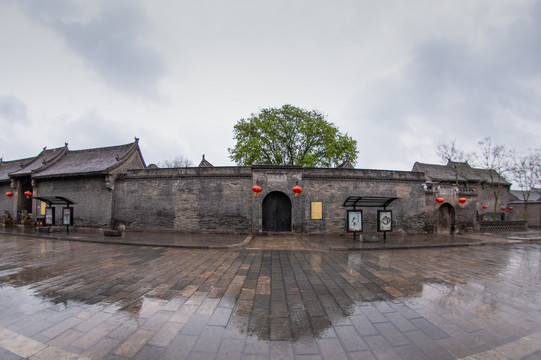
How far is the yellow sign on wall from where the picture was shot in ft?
47.3

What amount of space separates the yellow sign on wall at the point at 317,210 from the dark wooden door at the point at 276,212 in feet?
5.44

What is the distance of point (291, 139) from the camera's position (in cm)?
2486

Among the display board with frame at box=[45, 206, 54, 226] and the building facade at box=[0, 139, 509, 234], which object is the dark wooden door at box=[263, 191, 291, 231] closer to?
the building facade at box=[0, 139, 509, 234]

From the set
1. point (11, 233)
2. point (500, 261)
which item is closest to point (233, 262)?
point (500, 261)

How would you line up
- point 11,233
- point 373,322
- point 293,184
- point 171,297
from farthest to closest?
point 293,184
point 11,233
point 171,297
point 373,322

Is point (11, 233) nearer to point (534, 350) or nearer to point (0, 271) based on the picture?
point (0, 271)

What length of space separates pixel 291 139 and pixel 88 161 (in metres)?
19.8

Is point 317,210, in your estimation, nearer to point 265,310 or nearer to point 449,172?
point 265,310

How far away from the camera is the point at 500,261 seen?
748cm

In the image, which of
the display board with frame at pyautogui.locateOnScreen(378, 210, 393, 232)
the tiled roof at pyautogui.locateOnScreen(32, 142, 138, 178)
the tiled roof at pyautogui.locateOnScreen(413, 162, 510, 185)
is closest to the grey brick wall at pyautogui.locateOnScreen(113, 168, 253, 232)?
the tiled roof at pyautogui.locateOnScreen(32, 142, 138, 178)

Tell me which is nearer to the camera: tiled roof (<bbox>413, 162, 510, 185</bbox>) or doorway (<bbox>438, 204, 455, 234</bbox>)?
doorway (<bbox>438, 204, 455, 234</bbox>)

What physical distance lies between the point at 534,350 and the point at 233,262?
6.24 meters

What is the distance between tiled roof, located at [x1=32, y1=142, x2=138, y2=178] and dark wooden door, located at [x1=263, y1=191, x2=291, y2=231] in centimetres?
1210

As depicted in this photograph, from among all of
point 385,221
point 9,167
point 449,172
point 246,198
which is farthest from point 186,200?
point 449,172
